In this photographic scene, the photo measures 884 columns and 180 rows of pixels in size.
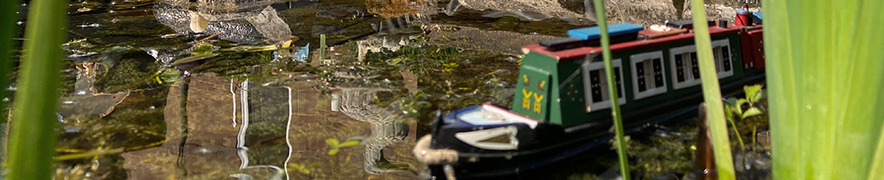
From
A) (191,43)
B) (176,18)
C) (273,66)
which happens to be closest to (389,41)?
(273,66)

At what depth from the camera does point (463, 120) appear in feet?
2.32

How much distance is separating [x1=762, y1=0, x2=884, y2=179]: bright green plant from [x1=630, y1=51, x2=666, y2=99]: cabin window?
0.61m

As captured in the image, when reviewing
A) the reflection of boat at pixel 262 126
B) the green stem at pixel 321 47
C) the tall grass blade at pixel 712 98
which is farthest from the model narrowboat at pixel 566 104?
the green stem at pixel 321 47

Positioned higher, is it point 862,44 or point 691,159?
point 862,44

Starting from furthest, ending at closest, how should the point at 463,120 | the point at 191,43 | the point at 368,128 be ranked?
the point at 191,43
the point at 368,128
the point at 463,120

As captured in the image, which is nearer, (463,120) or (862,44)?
(862,44)

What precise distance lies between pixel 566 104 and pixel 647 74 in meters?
0.14

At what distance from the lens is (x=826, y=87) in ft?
0.50

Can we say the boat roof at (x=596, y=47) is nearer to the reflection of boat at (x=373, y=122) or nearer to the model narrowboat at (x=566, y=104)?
the model narrowboat at (x=566, y=104)

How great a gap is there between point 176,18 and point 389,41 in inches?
27.6

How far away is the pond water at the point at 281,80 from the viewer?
82 centimetres

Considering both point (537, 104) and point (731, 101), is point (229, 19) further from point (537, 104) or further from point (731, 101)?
point (731, 101)

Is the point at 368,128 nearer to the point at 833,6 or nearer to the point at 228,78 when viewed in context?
the point at 228,78

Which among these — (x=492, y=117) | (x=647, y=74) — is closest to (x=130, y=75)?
(x=492, y=117)
